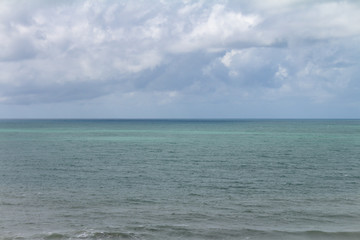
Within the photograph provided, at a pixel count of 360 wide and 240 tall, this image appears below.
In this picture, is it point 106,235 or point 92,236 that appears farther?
point 106,235

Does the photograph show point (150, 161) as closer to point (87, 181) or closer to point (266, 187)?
point (87, 181)

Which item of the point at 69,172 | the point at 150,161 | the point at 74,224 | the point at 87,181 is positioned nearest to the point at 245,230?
the point at 74,224

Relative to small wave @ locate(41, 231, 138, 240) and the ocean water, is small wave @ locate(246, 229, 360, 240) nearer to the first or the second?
the ocean water

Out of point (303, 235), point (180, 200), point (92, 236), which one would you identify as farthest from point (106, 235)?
point (303, 235)

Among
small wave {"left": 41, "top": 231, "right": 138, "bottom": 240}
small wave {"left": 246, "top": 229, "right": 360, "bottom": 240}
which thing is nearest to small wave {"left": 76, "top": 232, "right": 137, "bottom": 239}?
small wave {"left": 41, "top": 231, "right": 138, "bottom": 240}

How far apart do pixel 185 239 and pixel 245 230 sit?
3.82 m

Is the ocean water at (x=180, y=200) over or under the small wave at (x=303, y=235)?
over

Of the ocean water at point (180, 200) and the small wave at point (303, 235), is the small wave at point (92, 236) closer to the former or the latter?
the ocean water at point (180, 200)

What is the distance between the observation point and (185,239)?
64.0 feet

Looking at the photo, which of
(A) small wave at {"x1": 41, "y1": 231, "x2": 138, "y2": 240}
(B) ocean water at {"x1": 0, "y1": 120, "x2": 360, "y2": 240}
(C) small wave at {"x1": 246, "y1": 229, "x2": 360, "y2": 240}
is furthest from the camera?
(B) ocean water at {"x1": 0, "y1": 120, "x2": 360, "y2": 240}

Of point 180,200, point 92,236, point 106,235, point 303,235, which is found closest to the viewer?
point 92,236

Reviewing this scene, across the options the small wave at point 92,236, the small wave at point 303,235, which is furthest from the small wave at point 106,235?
the small wave at point 303,235

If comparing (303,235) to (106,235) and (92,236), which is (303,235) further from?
(92,236)

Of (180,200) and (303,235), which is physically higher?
(180,200)
